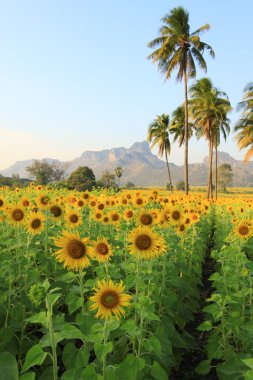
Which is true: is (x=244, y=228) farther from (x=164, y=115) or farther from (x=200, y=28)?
(x=164, y=115)

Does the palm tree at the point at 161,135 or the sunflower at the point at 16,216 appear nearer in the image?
the sunflower at the point at 16,216

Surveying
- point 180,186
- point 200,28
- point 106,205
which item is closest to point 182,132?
point 200,28

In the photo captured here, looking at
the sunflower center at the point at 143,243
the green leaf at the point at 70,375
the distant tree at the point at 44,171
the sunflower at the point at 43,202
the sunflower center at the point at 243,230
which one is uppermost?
the distant tree at the point at 44,171

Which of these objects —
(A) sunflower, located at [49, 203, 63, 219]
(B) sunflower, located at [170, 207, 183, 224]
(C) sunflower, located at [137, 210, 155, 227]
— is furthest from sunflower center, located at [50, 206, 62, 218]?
(B) sunflower, located at [170, 207, 183, 224]

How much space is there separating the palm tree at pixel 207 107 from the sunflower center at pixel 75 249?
114 feet

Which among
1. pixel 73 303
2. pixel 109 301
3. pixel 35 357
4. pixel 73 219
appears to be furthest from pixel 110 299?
pixel 73 219

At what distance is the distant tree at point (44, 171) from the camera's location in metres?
83.6

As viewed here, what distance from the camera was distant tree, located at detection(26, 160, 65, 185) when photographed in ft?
274

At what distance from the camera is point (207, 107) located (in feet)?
121

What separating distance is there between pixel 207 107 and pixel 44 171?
186 ft

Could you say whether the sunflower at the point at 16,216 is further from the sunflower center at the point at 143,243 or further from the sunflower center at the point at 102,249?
the sunflower center at the point at 143,243

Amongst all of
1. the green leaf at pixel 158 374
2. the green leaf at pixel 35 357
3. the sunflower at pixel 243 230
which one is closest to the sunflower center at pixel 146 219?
the sunflower at pixel 243 230

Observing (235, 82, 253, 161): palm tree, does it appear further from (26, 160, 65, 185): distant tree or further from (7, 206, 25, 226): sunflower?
(26, 160, 65, 185): distant tree

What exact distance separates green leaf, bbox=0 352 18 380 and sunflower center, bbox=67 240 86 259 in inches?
34.7
